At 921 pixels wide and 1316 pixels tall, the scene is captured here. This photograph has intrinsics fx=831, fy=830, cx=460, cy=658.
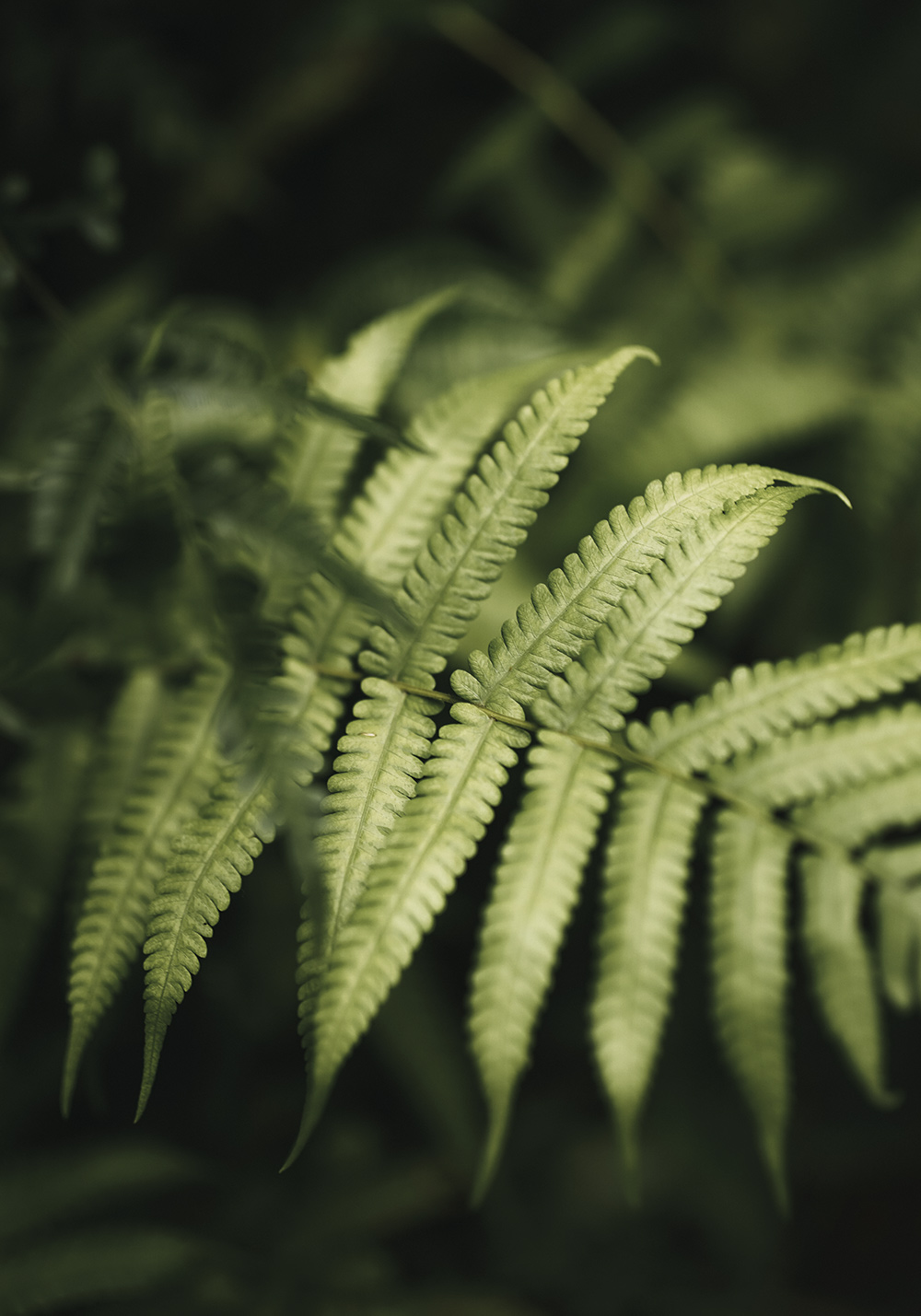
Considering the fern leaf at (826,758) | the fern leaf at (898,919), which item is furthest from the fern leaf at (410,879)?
the fern leaf at (898,919)

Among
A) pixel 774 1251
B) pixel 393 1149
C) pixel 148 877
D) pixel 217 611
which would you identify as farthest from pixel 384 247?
pixel 774 1251

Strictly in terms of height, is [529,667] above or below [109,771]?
above

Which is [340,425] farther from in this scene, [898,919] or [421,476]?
[898,919]

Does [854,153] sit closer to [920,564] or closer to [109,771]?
[920,564]

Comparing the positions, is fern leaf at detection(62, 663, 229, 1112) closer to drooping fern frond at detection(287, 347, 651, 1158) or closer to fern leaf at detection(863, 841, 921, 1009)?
drooping fern frond at detection(287, 347, 651, 1158)

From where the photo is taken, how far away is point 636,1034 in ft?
3.91

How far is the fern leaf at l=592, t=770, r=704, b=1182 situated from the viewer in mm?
1199

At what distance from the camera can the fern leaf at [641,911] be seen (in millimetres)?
1199

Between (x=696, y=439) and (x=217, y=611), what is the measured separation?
1.48 meters

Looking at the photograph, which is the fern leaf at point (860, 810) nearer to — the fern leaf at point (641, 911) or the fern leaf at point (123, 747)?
the fern leaf at point (641, 911)

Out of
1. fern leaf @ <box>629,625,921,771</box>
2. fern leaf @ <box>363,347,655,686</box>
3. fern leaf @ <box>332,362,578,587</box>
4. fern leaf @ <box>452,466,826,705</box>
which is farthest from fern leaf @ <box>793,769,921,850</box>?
fern leaf @ <box>332,362,578,587</box>

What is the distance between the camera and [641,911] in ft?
4.02

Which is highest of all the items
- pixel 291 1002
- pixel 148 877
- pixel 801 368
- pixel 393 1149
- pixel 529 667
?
pixel 801 368

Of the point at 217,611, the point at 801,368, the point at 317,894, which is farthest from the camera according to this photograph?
the point at 801,368
